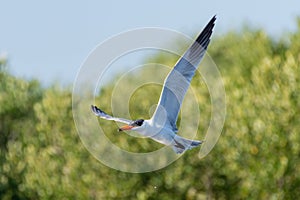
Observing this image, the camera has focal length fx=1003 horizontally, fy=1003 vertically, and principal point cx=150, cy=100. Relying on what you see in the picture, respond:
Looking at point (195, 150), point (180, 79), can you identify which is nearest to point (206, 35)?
point (180, 79)

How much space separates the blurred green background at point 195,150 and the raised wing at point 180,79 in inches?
758

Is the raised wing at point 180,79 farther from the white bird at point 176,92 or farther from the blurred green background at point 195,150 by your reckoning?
the blurred green background at point 195,150

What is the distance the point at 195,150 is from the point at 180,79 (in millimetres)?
25421

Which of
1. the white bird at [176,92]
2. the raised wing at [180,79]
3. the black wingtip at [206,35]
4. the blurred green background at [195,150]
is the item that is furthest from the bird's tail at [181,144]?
the blurred green background at [195,150]

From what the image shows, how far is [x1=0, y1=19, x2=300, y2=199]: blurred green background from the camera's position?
131ft

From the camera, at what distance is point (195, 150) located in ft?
150

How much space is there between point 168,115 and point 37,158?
1403 inches

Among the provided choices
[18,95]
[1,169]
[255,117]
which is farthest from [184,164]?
[18,95]

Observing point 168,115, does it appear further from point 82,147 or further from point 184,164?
point 82,147

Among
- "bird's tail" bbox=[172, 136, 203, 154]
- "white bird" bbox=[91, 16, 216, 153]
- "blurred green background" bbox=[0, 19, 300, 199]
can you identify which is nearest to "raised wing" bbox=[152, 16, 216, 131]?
"white bird" bbox=[91, 16, 216, 153]

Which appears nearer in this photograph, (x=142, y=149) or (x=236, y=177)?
(x=236, y=177)

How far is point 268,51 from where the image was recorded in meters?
63.2

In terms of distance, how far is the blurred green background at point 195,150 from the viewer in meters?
40.1

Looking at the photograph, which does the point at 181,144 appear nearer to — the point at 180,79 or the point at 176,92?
the point at 176,92
